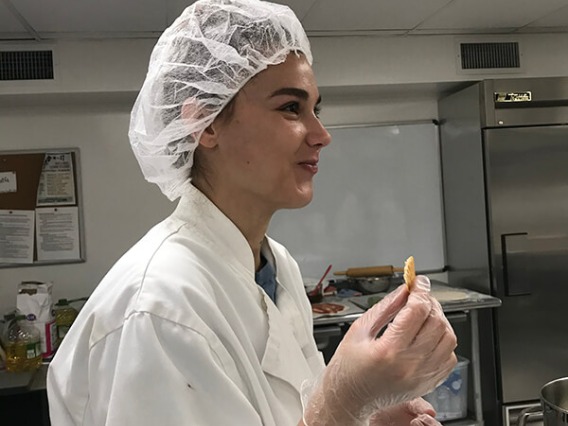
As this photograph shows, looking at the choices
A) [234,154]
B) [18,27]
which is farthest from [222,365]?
[18,27]

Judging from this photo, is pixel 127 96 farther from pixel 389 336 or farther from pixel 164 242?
pixel 389 336

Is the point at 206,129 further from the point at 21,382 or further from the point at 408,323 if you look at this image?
the point at 21,382

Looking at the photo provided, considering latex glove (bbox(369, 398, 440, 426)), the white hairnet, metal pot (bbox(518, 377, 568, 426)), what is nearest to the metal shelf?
metal pot (bbox(518, 377, 568, 426))

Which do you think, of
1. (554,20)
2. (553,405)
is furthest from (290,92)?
(554,20)

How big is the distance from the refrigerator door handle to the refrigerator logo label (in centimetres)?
59

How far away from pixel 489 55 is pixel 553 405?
2.04m

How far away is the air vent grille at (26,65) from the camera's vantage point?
227cm

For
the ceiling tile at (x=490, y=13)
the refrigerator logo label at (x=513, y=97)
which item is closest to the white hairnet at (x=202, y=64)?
the ceiling tile at (x=490, y=13)

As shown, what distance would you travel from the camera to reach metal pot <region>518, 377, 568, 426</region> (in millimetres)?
1005

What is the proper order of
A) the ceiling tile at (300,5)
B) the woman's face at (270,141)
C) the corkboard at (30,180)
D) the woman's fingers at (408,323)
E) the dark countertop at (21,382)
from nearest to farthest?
the woman's fingers at (408,323), the woman's face at (270,141), the dark countertop at (21,382), the ceiling tile at (300,5), the corkboard at (30,180)

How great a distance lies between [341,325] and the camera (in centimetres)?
224

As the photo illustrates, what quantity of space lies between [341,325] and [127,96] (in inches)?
55.7

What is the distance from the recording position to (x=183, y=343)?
76 centimetres

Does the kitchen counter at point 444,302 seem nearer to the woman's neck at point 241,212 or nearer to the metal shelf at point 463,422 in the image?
the metal shelf at point 463,422
